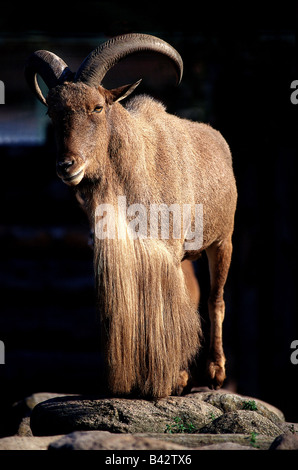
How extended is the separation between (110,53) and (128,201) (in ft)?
3.40

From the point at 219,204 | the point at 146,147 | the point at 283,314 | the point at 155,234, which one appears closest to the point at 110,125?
the point at 146,147

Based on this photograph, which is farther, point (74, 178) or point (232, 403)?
point (232, 403)

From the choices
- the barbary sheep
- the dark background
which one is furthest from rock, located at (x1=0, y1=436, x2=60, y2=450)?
the dark background

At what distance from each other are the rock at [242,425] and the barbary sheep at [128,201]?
0.48 meters

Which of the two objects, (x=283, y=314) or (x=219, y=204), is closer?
(x=219, y=204)

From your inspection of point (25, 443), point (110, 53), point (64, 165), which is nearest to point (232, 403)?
point (25, 443)

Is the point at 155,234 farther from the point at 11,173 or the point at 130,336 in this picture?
the point at 11,173

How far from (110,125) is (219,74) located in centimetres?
355

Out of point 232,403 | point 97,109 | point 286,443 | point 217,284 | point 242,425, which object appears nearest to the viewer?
point 286,443

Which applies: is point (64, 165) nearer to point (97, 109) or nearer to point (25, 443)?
point (97, 109)

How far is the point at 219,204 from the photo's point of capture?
5.66 meters

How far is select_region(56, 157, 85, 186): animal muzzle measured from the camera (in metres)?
4.35

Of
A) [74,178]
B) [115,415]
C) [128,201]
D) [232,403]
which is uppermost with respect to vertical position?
[74,178]

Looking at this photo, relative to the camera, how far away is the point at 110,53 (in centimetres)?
460
